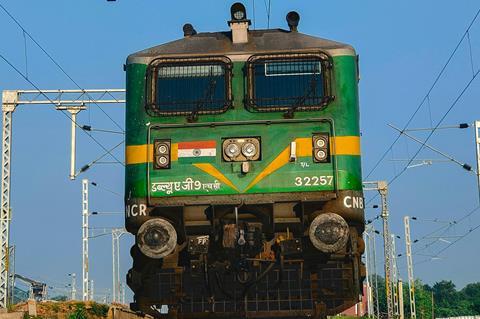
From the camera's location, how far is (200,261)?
12773 mm

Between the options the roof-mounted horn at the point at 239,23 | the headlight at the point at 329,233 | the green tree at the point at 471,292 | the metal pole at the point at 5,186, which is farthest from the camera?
the green tree at the point at 471,292

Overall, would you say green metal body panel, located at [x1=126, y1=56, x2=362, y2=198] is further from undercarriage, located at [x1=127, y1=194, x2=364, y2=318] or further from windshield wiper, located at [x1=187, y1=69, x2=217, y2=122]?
undercarriage, located at [x1=127, y1=194, x2=364, y2=318]

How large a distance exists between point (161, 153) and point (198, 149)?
1.86 feet

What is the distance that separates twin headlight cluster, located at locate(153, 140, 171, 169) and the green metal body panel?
8 cm

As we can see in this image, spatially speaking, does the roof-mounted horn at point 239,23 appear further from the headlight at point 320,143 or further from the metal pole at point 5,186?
the metal pole at point 5,186

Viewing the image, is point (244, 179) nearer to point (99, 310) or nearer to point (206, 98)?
point (206, 98)

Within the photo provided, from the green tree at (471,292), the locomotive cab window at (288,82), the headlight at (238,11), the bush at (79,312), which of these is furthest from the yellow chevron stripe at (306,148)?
the green tree at (471,292)

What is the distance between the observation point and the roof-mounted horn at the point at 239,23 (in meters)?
13.7

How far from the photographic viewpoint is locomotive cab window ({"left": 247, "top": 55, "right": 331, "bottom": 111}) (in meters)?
13.1

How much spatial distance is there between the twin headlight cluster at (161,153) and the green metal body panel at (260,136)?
3.1 inches

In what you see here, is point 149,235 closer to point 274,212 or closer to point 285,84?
point 274,212

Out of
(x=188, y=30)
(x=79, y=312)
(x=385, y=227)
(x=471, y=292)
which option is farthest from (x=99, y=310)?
(x=471, y=292)

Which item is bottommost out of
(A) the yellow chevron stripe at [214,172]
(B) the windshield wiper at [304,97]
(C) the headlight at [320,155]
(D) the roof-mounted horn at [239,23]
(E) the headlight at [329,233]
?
(E) the headlight at [329,233]

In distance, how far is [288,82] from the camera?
519 inches
